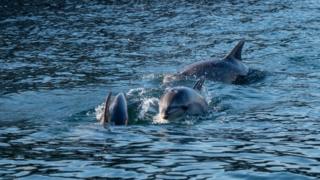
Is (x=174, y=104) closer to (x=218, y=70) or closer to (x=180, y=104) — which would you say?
(x=180, y=104)

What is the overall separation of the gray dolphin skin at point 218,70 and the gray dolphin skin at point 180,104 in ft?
12.8

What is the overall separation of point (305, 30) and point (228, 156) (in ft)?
57.4

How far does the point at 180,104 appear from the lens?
15422mm

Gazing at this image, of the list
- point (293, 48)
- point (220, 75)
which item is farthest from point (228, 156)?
point (293, 48)

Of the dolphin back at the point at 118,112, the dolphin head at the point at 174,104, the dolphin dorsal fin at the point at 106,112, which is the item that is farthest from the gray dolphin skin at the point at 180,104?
the dolphin dorsal fin at the point at 106,112

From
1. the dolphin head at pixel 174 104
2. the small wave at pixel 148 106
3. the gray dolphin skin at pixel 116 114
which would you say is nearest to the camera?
the gray dolphin skin at pixel 116 114

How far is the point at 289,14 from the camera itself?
33656 mm

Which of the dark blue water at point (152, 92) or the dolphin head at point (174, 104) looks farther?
the dolphin head at point (174, 104)

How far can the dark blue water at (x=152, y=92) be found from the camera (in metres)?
12.1

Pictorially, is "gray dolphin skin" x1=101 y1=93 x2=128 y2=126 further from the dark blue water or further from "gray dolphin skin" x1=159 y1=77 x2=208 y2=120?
"gray dolphin skin" x1=159 y1=77 x2=208 y2=120

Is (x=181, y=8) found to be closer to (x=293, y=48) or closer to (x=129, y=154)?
(x=293, y=48)

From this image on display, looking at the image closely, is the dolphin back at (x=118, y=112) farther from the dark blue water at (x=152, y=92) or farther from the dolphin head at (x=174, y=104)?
the dolphin head at (x=174, y=104)

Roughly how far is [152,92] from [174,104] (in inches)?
121

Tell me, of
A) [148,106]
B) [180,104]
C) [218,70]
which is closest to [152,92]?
[148,106]
